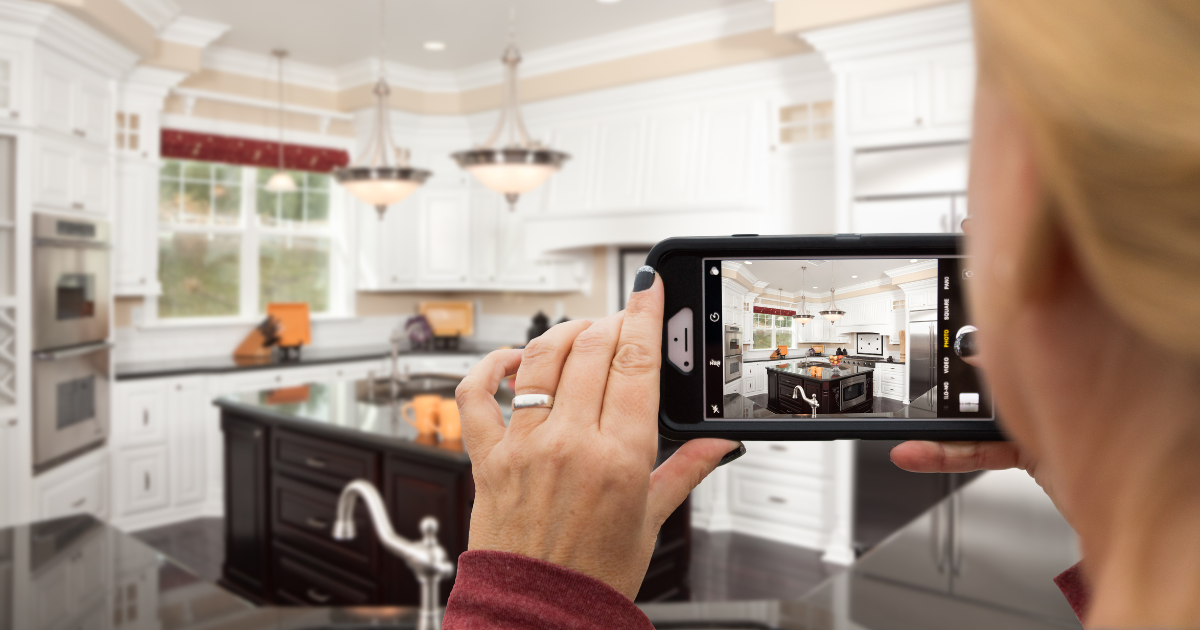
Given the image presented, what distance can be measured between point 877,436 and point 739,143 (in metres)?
3.92

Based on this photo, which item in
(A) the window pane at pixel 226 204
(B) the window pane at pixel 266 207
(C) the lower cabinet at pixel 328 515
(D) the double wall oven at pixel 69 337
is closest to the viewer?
(C) the lower cabinet at pixel 328 515

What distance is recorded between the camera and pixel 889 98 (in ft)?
11.7

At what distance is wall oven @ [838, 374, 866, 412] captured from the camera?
0.65m

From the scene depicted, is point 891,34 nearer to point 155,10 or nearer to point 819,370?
point 819,370

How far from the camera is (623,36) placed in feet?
15.6

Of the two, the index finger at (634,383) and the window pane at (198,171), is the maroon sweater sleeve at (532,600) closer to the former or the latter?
the index finger at (634,383)

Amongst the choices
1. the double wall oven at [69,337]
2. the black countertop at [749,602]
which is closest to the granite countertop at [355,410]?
the double wall oven at [69,337]

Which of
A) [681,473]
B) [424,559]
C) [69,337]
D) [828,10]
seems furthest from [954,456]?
[69,337]

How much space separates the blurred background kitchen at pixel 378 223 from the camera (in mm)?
3172

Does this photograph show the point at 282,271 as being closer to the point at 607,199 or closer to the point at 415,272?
the point at 415,272

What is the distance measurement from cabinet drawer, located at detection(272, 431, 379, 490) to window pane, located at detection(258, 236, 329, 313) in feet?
8.70

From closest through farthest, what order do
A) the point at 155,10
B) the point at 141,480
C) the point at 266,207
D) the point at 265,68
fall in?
the point at 155,10
the point at 141,480
the point at 265,68
the point at 266,207

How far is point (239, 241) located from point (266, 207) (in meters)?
0.30

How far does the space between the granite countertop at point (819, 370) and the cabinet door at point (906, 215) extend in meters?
2.89
